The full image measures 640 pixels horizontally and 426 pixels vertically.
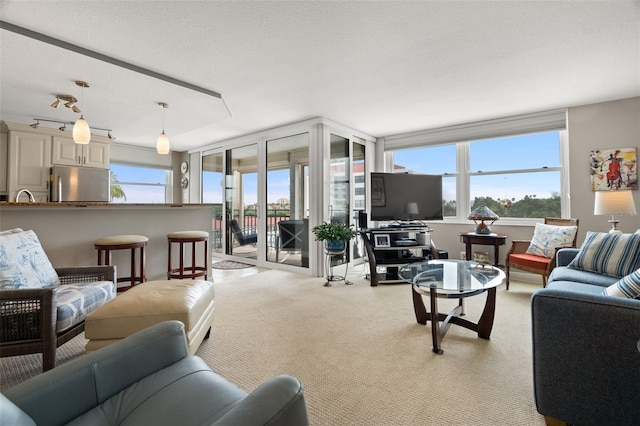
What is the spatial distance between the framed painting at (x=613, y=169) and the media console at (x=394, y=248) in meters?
2.13

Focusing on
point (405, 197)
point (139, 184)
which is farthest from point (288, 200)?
point (139, 184)

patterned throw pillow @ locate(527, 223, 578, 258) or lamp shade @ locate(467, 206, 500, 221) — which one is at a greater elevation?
lamp shade @ locate(467, 206, 500, 221)

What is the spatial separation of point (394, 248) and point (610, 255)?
2123 mm

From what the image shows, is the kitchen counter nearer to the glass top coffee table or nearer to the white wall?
the glass top coffee table

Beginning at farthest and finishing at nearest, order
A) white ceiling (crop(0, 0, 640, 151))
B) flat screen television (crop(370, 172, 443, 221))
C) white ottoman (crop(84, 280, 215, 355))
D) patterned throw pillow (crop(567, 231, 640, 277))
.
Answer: flat screen television (crop(370, 172, 443, 221)), patterned throw pillow (crop(567, 231, 640, 277)), white ceiling (crop(0, 0, 640, 151)), white ottoman (crop(84, 280, 215, 355))

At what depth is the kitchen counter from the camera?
8.95 feet

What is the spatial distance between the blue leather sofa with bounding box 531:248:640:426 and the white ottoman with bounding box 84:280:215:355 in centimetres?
180

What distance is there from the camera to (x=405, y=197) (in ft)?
14.3

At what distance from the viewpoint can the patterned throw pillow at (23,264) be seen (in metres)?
1.77

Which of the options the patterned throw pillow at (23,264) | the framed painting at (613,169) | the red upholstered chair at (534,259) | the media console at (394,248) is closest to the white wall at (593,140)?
the framed painting at (613,169)

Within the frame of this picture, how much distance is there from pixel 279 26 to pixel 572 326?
2.44 metres

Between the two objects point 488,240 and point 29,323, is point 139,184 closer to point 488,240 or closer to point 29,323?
point 29,323

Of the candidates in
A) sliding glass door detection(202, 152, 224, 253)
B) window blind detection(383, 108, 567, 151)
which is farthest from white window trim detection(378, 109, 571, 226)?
sliding glass door detection(202, 152, 224, 253)

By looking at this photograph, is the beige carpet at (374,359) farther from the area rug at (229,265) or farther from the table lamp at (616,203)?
the area rug at (229,265)
